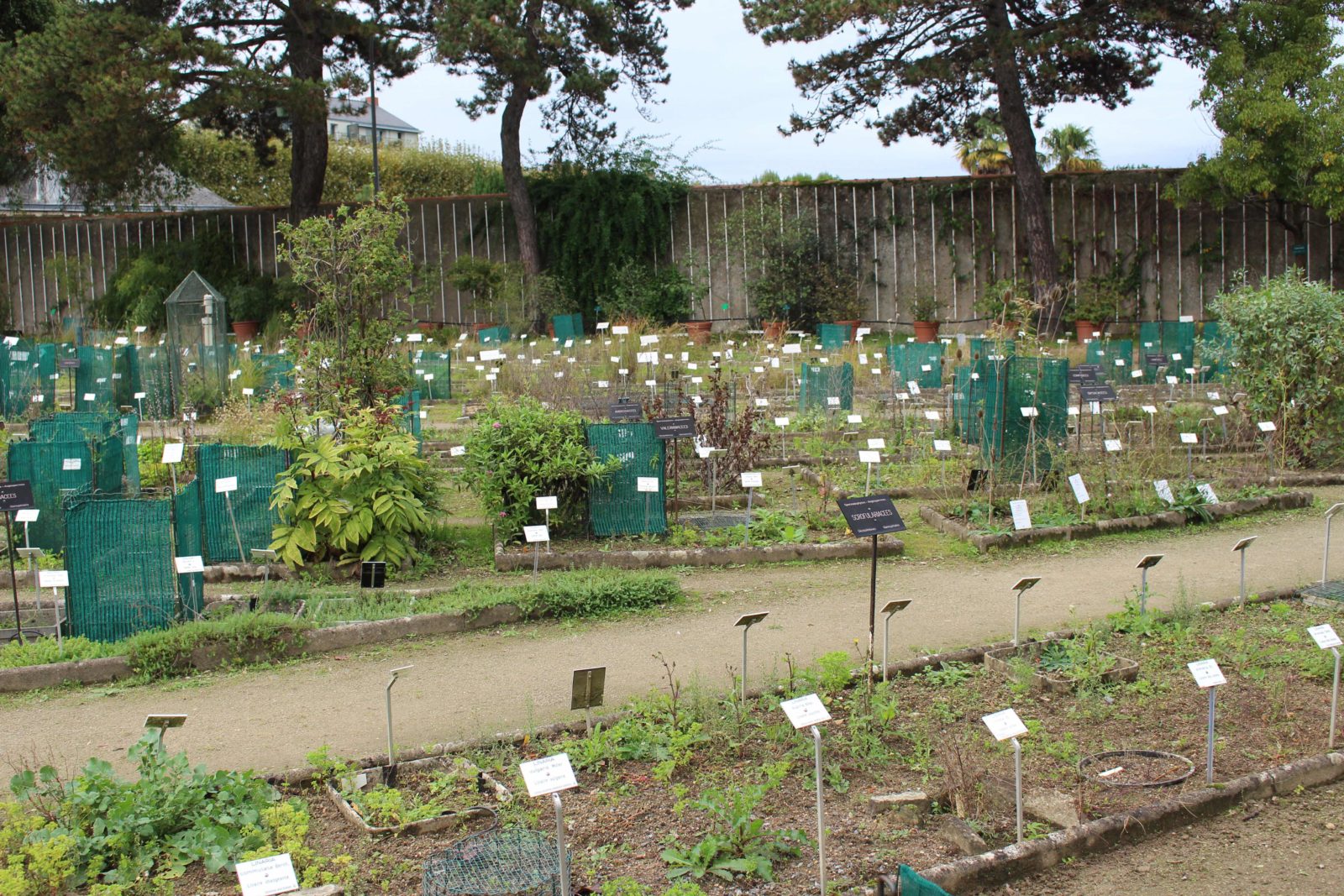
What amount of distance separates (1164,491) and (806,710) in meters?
7.33

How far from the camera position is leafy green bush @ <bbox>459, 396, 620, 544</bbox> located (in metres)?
10.5

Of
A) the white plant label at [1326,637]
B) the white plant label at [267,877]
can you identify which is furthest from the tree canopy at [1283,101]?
the white plant label at [267,877]

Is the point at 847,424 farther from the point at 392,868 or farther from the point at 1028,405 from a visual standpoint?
the point at 392,868

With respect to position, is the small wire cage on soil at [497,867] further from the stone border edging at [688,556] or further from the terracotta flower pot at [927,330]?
the terracotta flower pot at [927,330]

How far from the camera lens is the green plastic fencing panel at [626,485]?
10742 mm

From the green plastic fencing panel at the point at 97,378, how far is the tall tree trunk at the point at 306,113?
6.43 meters

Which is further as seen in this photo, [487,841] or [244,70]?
[244,70]

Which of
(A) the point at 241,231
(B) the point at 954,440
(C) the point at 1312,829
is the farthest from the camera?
(A) the point at 241,231

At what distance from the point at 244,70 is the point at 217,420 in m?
11.8

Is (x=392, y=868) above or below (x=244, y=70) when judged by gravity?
below

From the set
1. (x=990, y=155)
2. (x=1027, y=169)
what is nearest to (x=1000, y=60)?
(x=1027, y=169)

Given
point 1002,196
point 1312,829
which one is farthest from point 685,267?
point 1312,829

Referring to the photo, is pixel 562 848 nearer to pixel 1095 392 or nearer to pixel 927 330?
pixel 1095 392

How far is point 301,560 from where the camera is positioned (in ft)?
32.2
